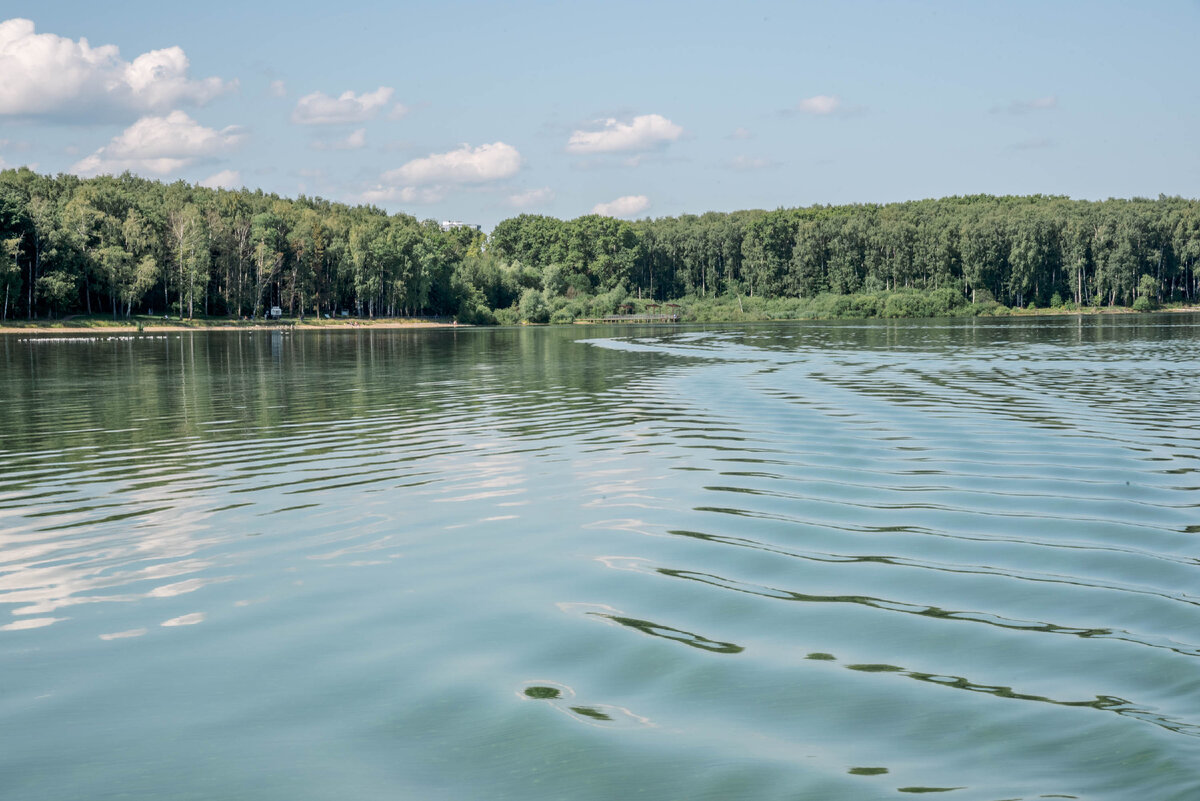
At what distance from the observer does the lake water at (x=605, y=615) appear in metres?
4.68

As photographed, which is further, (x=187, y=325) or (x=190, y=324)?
(x=190, y=324)

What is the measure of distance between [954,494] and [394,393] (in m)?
17.9

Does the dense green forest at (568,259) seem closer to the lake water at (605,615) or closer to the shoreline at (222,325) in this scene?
the shoreline at (222,325)

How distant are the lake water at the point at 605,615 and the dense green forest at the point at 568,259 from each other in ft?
276

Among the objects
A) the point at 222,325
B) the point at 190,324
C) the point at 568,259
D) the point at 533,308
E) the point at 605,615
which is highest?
the point at 568,259

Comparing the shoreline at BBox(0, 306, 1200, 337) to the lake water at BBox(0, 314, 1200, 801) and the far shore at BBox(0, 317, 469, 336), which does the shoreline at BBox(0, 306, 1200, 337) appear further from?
the lake water at BBox(0, 314, 1200, 801)

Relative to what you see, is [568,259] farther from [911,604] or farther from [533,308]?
[911,604]

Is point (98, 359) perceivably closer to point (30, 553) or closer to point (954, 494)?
point (30, 553)

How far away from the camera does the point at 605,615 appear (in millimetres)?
6992

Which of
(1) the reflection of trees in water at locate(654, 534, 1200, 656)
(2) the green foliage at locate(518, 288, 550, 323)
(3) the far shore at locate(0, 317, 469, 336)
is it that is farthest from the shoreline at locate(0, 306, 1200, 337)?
(1) the reflection of trees in water at locate(654, 534, 1200, 656)

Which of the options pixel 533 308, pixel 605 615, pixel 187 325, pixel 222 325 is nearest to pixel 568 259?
pixel 533 308

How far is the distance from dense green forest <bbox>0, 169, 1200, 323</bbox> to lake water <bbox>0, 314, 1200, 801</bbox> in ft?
276

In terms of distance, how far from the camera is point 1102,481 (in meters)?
11.8

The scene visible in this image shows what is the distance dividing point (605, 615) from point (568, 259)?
16235cm
